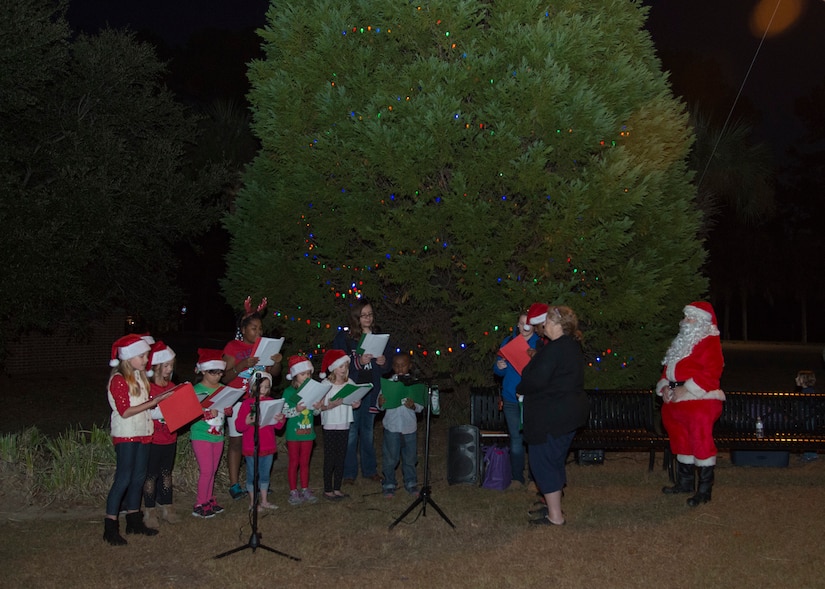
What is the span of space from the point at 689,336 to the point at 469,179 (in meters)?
3.33

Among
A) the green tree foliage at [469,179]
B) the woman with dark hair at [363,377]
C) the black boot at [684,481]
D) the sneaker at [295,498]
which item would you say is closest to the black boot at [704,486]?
the black boot at [684,481]

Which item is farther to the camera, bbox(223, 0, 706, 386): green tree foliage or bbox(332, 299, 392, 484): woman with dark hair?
bbox(223, 0, 706, 386): green tree foliage

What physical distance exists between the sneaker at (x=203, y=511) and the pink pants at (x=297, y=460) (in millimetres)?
808

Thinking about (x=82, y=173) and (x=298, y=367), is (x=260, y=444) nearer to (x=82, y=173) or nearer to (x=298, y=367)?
(x=298, y=367)

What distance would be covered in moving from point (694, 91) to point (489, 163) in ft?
52.3

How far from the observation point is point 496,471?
8805 millimetres

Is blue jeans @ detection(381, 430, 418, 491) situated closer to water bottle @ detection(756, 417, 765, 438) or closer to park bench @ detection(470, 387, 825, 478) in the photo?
park bench @ detection(470, 387, 825, 478)

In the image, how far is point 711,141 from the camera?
52.7 feet

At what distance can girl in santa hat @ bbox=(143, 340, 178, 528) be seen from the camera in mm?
6941

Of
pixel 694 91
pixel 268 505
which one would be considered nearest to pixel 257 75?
pixel 268 505

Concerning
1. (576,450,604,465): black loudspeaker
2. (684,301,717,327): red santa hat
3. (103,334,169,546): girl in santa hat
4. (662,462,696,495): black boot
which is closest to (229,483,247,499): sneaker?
(103,334,169,546): girl in santa hat

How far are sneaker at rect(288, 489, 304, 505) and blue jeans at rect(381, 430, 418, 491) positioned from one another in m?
0.87

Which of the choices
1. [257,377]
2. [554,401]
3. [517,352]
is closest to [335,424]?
[517,352]

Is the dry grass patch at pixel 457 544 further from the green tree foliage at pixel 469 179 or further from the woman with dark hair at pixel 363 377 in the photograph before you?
the green tree foliage at pixel 469 179
